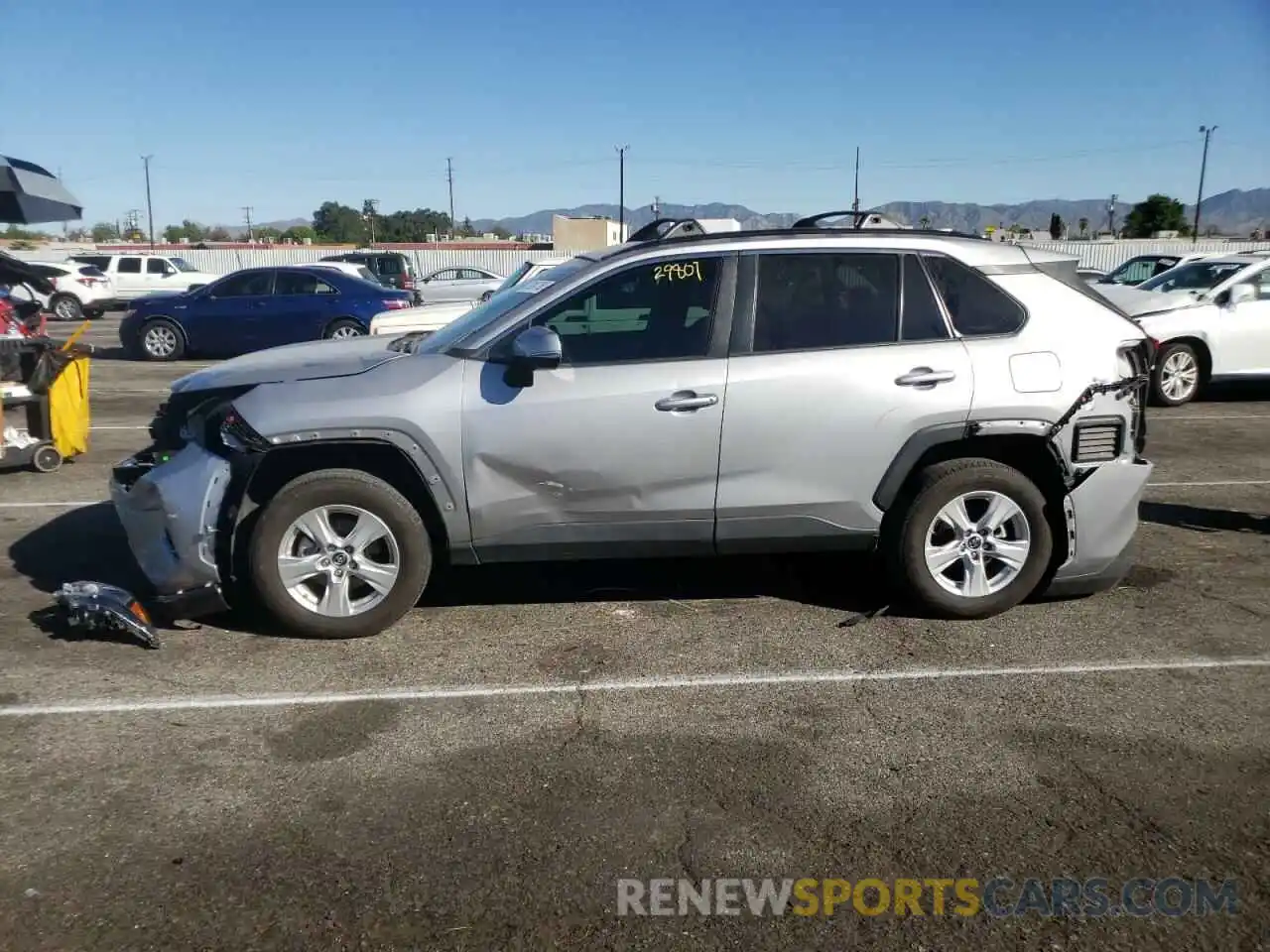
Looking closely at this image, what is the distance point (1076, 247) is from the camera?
40656 millimetres

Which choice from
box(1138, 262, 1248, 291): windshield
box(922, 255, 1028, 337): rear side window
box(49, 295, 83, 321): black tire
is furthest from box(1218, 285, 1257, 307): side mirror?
box(49, 295, 83, 321): black tire

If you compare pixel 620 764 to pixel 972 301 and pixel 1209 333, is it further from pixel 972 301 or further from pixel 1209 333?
pixel 1209 333

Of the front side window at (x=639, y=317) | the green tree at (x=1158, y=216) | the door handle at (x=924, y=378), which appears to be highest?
the green tree at (x=1158, y=216)

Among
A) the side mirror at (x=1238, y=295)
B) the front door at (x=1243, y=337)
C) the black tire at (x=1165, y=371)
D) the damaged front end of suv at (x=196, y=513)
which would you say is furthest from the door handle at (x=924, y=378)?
the side mirror at (x=1238, y=295)

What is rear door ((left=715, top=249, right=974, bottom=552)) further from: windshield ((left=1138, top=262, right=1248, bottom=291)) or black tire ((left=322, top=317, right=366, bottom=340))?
black tire ((left=322, top=317, right=366, bottom=340))

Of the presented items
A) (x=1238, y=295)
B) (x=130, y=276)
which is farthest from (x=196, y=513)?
(x=130, y=276)

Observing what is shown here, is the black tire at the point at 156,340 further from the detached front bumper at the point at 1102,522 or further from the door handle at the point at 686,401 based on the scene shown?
the detached front bumper at the point at 1102,522

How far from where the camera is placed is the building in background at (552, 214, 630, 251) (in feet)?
171

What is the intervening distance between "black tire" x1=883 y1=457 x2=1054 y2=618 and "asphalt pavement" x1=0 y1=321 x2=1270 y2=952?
5.8 inches

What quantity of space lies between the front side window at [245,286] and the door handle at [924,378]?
14433 mm

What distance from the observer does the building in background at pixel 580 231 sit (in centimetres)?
5197

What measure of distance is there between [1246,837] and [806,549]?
2.28 metres

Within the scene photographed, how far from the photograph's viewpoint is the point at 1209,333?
1217cm

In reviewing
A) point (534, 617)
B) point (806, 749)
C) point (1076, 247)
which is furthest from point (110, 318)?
point (1076, 247)
